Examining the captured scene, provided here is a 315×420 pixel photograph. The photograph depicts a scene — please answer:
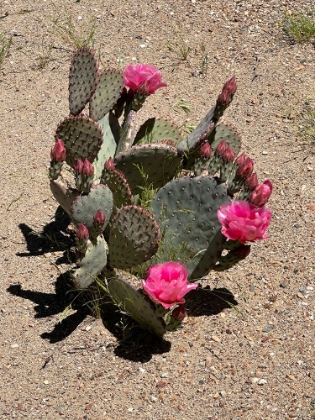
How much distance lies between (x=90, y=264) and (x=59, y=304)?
52cm

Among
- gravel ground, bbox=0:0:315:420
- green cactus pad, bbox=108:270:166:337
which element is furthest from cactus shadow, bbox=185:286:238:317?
green cactus pad, bbox=108:270:166:337

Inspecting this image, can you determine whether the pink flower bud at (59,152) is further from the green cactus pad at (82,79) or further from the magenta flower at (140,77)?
the magenta flower at (140,77)

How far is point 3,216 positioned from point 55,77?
1.48 m

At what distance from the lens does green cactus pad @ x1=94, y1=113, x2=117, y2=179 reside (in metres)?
4.39

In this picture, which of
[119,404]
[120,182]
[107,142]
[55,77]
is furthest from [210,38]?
[119,404]

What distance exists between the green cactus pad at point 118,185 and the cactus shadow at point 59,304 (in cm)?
51

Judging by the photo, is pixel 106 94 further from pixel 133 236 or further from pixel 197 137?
pixel 133 236

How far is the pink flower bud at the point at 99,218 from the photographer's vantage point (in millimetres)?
3768

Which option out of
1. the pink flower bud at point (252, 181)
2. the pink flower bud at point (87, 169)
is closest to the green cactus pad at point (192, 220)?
the pink flower bud at point (252, 181)

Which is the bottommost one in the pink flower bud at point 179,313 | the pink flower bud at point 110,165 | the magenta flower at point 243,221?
the pink flower bud at point 179,313

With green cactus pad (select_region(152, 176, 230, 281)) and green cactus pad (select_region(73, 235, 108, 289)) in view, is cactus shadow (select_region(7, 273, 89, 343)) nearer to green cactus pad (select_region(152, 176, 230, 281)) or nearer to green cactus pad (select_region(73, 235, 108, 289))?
green cactus pad (select_region(73, 235, 108, 289))

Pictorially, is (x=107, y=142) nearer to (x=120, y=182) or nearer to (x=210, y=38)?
(x=120, y=182)

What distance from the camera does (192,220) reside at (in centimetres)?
409

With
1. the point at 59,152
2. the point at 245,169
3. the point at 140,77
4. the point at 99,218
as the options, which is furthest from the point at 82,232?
the point at 140,77
